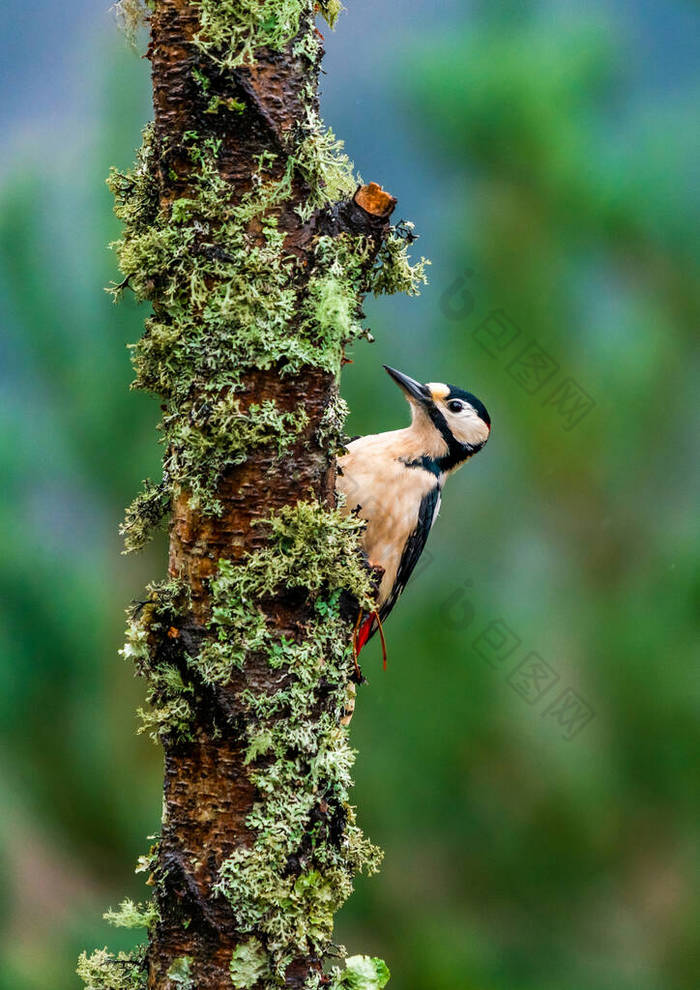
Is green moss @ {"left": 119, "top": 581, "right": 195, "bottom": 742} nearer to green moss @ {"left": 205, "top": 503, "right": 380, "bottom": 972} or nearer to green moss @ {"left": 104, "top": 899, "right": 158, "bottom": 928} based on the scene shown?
green moss @ {"left": 205, "top": 503, "right": 380, "bottom": 972}

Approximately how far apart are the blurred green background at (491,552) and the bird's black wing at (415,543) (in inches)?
16.6

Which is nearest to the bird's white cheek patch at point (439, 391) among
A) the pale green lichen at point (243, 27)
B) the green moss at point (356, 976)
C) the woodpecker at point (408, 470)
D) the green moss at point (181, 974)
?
the woodpecker at point (408, 470)

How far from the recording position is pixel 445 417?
108 inches

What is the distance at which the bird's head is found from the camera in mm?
2738

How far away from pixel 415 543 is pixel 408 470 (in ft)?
0.63

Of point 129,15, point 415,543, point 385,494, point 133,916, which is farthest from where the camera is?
point 415,543

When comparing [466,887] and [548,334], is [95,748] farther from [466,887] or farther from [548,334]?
[548,334]

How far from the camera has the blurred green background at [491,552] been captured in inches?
121

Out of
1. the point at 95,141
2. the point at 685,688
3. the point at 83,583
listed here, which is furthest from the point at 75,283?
the point at 685,688

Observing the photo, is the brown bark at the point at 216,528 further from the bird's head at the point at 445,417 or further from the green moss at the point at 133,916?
the bird's head at the point at 445,417

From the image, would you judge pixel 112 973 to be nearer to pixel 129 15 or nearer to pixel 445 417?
pixel 129 15

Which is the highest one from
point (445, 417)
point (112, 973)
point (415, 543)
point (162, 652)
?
point (445, 417)

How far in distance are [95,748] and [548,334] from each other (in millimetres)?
1819

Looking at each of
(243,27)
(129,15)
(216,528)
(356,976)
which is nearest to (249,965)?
(356,976)
